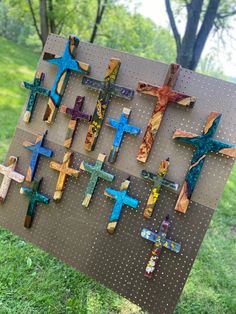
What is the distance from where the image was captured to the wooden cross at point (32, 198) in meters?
2.62

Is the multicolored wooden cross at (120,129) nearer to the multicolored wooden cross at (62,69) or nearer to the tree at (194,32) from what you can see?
the multicolored wooden cross at (62,69)

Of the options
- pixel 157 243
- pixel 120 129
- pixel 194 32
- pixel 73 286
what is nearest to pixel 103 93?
pixel 120 129

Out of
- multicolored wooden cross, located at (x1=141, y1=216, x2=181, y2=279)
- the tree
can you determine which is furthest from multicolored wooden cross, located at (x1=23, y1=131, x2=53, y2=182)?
the tree

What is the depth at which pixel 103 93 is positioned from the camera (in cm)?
241

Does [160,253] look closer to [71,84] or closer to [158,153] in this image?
[158,153]

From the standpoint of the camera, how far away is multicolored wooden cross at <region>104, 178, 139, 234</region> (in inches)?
93.0

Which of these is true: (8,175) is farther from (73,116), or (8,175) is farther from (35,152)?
(73,116)

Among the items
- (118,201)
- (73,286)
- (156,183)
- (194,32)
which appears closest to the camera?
(156,183)

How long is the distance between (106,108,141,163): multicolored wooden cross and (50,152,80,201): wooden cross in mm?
301

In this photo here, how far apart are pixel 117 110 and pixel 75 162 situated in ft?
1.60

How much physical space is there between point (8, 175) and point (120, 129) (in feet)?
3.22

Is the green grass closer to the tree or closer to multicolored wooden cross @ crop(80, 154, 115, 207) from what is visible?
multicolored wooden cross @ crop(80, 154, 115, 207)

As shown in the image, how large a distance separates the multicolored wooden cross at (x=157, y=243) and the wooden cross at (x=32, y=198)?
801 mm

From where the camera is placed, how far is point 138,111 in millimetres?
2355
